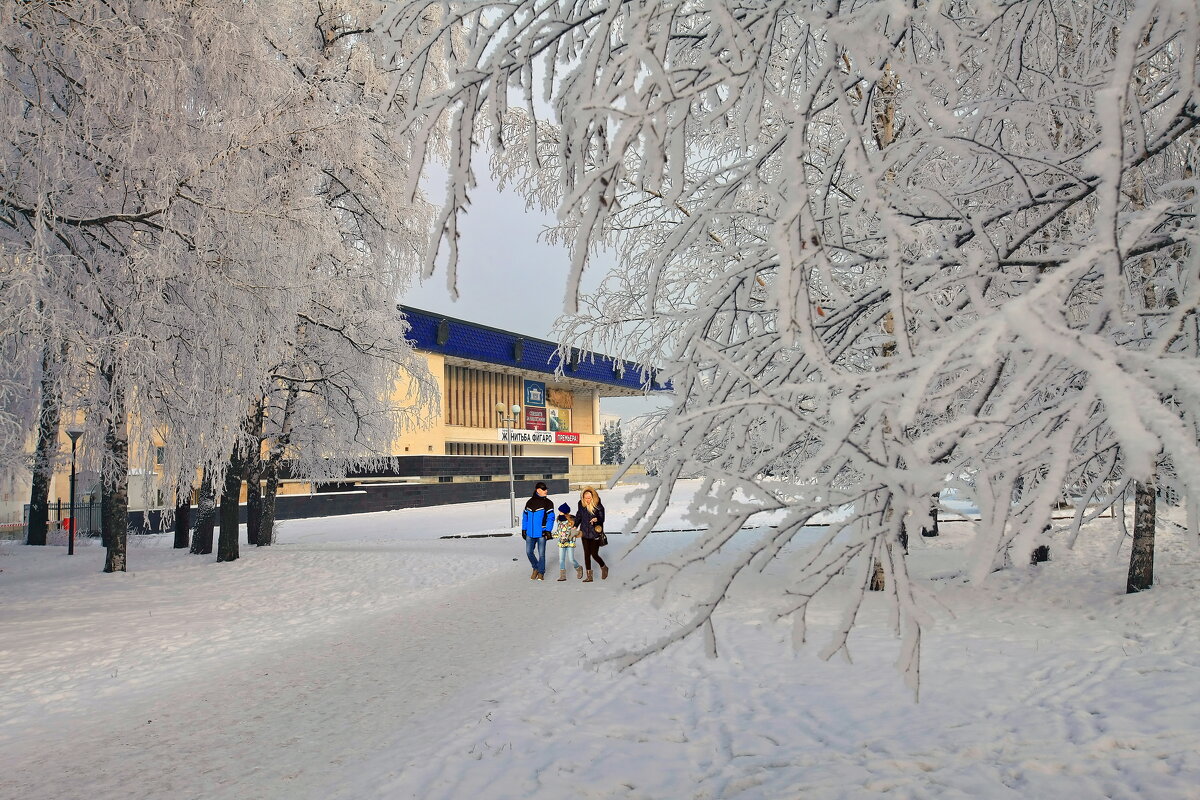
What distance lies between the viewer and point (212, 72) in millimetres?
8258

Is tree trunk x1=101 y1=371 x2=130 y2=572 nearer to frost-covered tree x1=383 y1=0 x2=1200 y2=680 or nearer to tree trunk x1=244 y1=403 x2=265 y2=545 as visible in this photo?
tree trunk x1=244 y1=403 x2=265 y2=545

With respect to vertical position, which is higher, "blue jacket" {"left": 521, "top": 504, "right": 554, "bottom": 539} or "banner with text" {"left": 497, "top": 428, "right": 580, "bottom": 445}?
"banner with text" {"left": 497, "top": 428, "right": 580, "bottom": 445}

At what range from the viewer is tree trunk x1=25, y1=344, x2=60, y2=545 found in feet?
32.3

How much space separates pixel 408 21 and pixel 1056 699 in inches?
230

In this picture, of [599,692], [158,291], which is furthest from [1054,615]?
[158,291]

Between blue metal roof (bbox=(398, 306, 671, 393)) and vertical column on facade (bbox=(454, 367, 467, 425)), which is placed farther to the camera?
vertical column on facade (bbox=(454, 367, 467, 425))

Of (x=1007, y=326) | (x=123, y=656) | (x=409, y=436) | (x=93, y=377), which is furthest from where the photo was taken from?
(x=409, y=436)

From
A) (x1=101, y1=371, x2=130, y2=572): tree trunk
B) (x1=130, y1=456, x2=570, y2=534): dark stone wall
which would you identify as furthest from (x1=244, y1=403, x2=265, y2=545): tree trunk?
(x1=130, y1=456, x2=570, y2=534): dark stone wall

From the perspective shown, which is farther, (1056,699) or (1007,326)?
(1056,699)

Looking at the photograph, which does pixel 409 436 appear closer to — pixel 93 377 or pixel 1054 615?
pixel 93 377

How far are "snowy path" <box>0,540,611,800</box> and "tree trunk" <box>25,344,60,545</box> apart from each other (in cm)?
433

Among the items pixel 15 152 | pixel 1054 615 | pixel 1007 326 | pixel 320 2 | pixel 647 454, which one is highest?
pixel 320 2

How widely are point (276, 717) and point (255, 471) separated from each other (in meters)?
12.5

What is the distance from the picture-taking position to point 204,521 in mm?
15273
